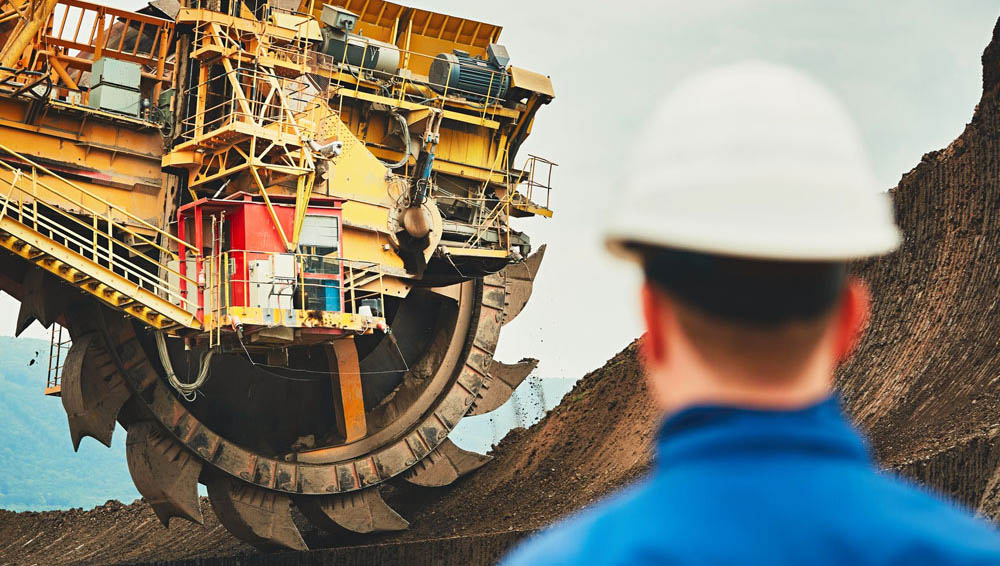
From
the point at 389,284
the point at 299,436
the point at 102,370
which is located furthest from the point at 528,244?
the point at 102,370

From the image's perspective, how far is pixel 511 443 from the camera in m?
25.0

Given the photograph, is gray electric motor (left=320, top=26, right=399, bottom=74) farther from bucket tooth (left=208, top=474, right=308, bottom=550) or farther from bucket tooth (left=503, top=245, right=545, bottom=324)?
bucket tooth (left=208, top=474, right=308, bottom=550)

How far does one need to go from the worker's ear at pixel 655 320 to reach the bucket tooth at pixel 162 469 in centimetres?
1675

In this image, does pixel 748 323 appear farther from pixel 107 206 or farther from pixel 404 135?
pixel 404 135

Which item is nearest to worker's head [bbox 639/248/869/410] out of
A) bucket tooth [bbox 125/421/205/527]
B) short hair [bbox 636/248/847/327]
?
short hair [bbox 636/248/847/327]

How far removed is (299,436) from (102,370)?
13.5ft

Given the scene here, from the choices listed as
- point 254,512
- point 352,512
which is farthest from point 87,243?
point 352,512

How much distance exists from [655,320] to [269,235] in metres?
14.7

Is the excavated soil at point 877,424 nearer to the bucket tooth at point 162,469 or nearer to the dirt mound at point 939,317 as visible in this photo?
the dirt mound at point 939,317

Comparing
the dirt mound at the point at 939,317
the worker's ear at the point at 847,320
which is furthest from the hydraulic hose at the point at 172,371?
the worker's ear at the point at 847,320

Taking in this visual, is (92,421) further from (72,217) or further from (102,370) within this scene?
(72,217)

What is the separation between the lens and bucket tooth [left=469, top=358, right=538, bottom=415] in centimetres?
2177

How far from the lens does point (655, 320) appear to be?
69.0 inches

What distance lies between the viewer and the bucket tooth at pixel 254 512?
18.6 metres
